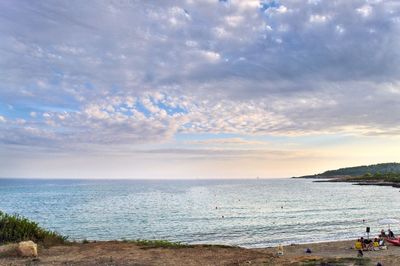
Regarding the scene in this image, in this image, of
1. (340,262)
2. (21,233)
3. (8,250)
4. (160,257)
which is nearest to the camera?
(340,262)

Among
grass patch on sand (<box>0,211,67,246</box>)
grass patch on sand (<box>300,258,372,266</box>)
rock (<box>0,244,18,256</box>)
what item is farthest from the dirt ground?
grass patch on sand (<box>0,211,67,246</box>)

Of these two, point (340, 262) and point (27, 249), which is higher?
point (27, 249)

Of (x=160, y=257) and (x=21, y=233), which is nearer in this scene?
(x=160, y=257)

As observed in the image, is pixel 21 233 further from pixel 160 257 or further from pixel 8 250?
pixel 160 257

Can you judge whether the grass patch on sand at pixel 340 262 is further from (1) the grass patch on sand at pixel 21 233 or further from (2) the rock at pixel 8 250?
(1) the grass patch on sand at pixel 21 233

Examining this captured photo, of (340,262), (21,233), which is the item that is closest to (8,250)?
(21,233)

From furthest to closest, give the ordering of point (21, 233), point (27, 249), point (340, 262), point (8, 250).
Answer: point (21, 233) → point (8, 250) → point (27, 249) → point (340, 262)

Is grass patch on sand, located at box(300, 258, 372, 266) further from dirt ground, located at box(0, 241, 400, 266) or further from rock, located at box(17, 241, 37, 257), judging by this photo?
rock, located at box(17, 241, 37, 257)

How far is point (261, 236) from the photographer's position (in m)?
41.7

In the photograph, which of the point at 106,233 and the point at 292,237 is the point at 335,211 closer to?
the point at 292,237

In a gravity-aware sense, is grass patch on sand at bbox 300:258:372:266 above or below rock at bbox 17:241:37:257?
below

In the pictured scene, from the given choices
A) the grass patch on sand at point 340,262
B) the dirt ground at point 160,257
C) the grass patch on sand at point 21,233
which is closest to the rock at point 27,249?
the dirt ground at point 160,257

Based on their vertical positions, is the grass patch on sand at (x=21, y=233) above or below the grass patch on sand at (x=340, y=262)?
above

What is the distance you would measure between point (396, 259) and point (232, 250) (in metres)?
9.85
